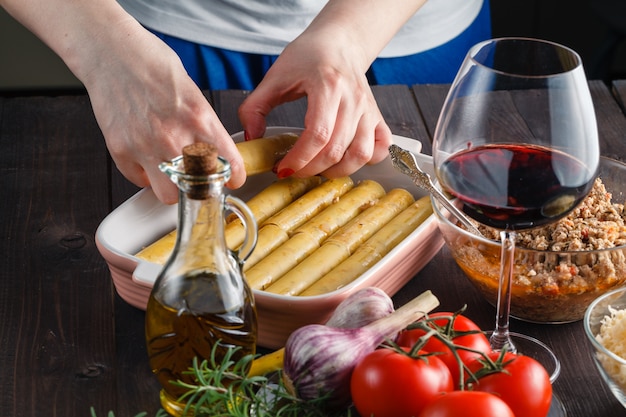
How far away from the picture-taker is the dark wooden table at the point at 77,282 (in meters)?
0.98

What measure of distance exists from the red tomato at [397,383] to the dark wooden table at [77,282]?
0.77 ft

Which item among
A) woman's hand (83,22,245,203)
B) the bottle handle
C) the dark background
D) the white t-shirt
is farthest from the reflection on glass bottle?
the dark background

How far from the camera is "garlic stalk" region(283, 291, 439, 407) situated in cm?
84

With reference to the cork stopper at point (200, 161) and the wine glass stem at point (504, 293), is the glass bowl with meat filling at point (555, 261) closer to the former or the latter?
the wine glass stem at point (504, 293)

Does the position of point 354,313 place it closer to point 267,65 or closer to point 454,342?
point 454,342

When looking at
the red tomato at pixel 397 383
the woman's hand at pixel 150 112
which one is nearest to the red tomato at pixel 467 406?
the red tomato at pixel 397 383

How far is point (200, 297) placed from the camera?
2.81 feet

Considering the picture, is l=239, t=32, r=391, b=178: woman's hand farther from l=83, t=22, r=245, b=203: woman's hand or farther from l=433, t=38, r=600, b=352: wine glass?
l=433, t=38, r=600, b=352: wine glass

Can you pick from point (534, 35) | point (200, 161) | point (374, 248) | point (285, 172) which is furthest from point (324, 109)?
point (534, 35)

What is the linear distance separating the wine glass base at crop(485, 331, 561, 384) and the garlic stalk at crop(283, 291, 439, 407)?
0.71 ft

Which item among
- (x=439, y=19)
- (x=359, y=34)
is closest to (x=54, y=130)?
(x=359, y=34)

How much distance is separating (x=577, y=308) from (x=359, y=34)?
0.59 metres

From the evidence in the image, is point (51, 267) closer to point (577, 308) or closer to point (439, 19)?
point (577, 308)

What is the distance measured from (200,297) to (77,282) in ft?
1.24
